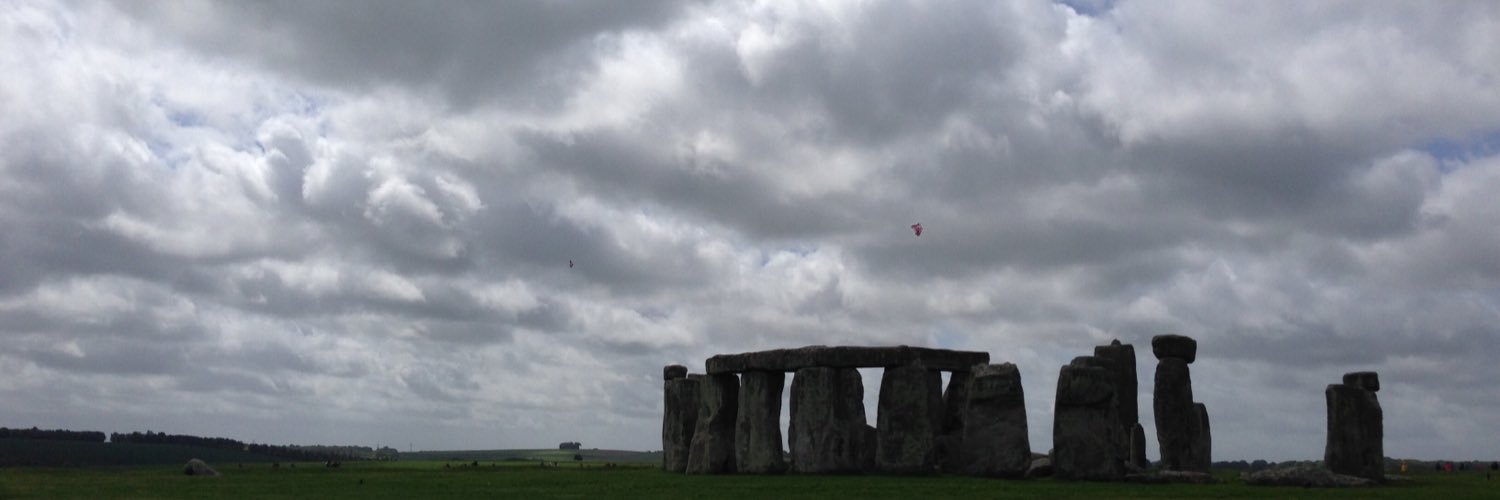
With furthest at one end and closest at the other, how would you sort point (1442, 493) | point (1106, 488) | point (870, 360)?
point (870, 360) < point (1106, 488) < point (1442, 493)

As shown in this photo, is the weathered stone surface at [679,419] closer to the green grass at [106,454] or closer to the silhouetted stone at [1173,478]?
the silhouetted stone at [1173,478]

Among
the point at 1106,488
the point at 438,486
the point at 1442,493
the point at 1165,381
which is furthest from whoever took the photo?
the point at 1165,381

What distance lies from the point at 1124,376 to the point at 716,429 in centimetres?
919

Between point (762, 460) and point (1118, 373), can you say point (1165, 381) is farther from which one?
point (762, 460)

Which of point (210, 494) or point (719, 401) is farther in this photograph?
point (719, 401)

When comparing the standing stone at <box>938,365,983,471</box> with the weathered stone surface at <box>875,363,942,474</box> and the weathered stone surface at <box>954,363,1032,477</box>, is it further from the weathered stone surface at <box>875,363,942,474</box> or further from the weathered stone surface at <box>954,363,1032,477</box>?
the weathered stone surface at <box>954,363,1032,477</box>

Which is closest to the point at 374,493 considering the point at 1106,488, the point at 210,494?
the point at 210,494

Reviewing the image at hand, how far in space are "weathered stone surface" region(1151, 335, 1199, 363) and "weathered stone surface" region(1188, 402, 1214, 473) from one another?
1.35 m

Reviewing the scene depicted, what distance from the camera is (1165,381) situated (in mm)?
28594

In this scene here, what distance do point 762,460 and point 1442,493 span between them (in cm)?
1282

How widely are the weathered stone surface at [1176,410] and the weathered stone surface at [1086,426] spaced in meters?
5.77

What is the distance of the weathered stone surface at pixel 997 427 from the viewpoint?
79.2 feet

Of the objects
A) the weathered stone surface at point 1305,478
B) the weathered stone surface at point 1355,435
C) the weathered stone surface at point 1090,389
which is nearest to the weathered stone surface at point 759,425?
the weathered stone surface at point 1090,389

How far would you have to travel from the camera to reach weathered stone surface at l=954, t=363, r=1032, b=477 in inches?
950
